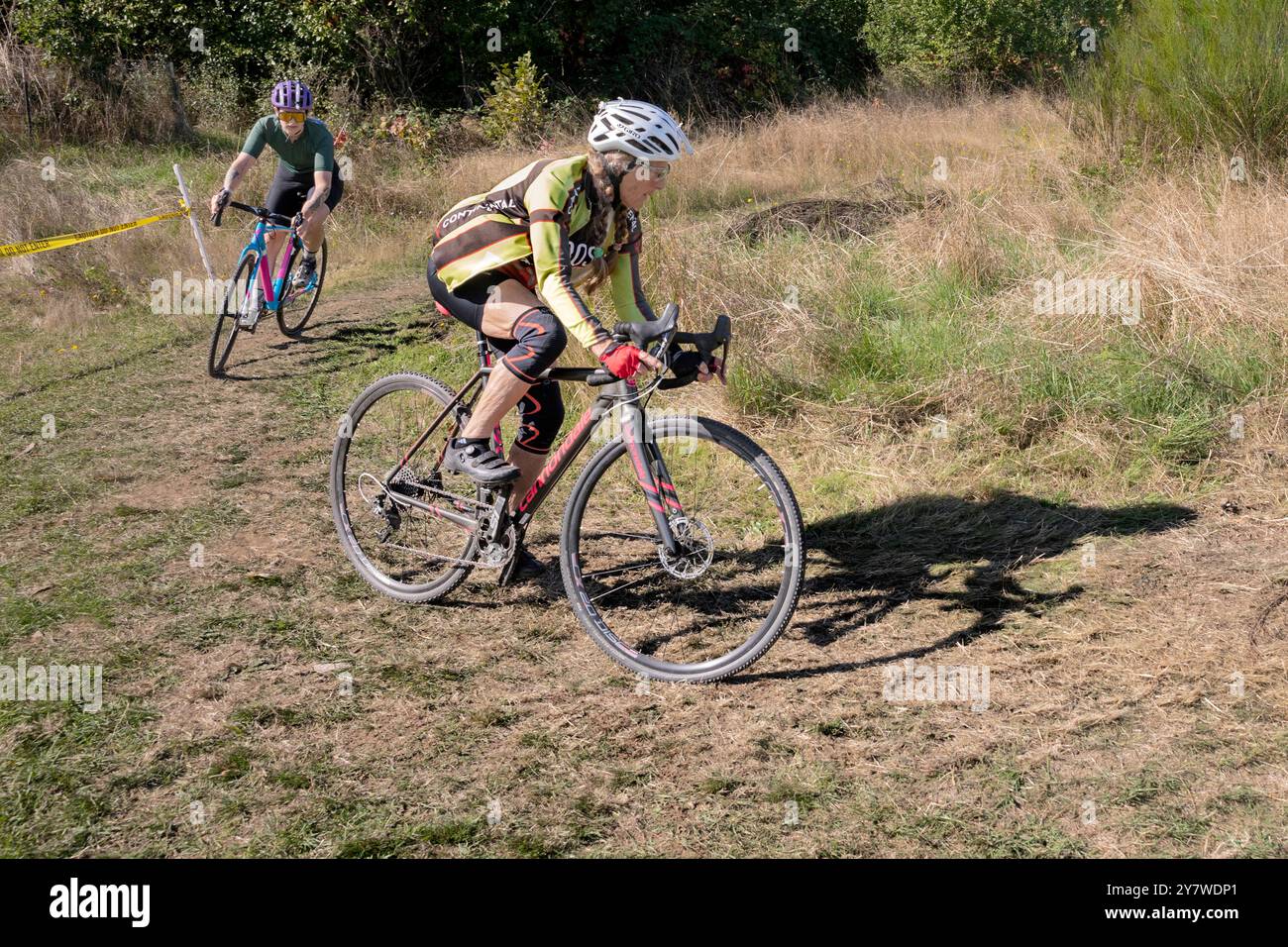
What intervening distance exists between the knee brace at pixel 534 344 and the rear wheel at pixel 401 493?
0.49 m

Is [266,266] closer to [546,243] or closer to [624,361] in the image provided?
[546,243]

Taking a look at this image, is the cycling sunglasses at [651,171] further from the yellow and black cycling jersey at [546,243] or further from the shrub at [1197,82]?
the shrub at [1197,82]

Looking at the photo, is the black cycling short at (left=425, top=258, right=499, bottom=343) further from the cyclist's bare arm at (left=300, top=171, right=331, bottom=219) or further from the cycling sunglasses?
the cyclist's bare arm at (left=300, top=171, right=331, bottom=219)

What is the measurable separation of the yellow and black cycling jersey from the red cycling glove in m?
0.09

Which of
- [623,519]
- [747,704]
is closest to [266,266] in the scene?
[623,519]

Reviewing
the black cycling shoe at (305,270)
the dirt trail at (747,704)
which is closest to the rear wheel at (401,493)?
the dirt trail at (747,704)

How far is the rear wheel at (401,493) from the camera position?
16.3 feet

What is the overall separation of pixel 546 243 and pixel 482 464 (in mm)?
954

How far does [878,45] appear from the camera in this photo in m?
25.1

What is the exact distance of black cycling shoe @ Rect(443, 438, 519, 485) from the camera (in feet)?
15.1

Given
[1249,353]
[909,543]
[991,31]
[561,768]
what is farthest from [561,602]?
[991,31]

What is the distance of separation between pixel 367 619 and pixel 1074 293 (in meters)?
4.69

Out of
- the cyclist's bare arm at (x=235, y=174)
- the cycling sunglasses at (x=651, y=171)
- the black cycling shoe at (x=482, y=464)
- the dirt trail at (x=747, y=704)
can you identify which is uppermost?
the cycling sunglasses at (x=651, y=171)

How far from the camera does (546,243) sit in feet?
13.7
